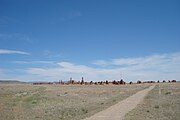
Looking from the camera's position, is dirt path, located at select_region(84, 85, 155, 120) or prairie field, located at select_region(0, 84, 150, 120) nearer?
dirt path, located at select_region(84, 85, 155, 120)

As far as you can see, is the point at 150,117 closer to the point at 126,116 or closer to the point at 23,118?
the point at 126,116

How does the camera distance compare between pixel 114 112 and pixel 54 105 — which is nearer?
pixel 114 112

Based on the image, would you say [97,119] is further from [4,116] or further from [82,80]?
[82,80]

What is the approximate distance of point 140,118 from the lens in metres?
20.5

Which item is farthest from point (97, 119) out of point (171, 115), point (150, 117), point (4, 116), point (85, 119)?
point (4, 116)

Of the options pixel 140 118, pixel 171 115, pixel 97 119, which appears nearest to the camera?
pixel 97 119

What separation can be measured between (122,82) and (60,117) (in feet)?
450

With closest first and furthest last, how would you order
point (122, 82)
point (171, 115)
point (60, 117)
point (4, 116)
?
point (171, 115) → point (60, 117) → point (4, 116) → point (122, 82)

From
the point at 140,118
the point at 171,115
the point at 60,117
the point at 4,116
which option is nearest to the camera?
the point at 140,118

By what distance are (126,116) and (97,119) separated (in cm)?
251

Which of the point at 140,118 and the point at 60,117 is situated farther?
the point at 60,117

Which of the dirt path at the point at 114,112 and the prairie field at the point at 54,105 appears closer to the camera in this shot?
the dirt path at the point at 114,112

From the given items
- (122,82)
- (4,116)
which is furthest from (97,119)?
(122,82)

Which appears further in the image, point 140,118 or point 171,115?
point 171,115
